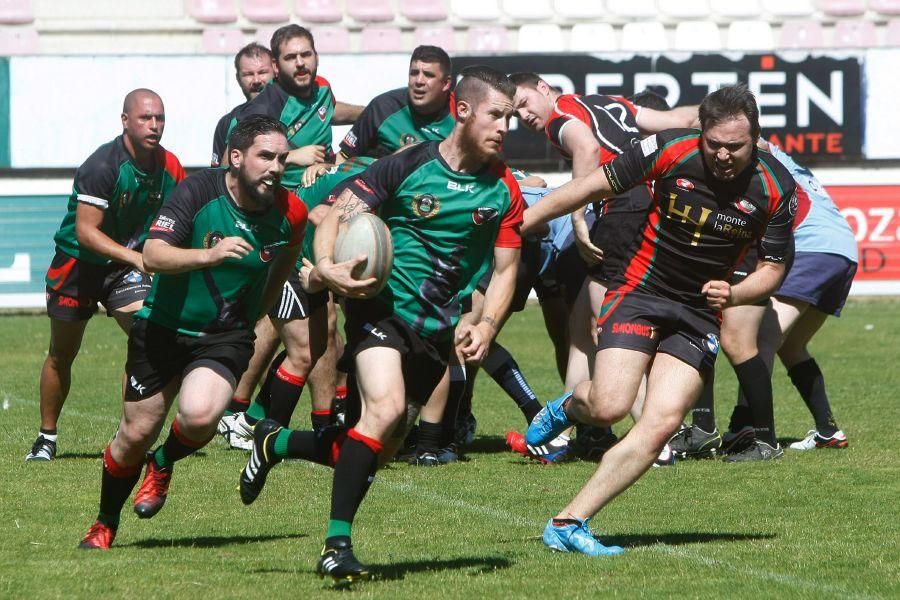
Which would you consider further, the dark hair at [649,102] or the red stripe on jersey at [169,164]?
the dark hair at [649,102]

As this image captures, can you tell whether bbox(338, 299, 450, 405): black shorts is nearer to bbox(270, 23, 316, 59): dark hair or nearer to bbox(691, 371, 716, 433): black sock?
bbox(691, 371, 716, 433): black sock

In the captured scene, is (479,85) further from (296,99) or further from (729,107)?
(296,99)

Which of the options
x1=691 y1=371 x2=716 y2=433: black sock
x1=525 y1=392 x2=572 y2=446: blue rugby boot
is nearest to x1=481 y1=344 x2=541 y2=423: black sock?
x1=691 y1=371 x2=716 y2=433: black sock

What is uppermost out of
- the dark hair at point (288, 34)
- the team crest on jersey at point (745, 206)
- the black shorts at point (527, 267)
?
the dark hair at point (288, 34)

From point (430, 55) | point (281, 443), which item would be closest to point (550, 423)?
point (281, 443)

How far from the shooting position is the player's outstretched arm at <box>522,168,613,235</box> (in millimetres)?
6387

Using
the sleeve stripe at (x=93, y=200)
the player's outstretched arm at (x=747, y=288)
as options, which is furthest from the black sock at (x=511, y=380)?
the player's outstretched arm at (x=747, y=288)

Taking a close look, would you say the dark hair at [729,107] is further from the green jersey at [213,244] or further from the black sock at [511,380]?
the black sock at [511,380]

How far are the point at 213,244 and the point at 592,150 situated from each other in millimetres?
2934

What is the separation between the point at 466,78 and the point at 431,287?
927 mm

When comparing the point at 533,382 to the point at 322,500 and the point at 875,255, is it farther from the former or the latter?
the point at 875,255

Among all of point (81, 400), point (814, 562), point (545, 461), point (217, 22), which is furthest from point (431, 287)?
point (217, 22)

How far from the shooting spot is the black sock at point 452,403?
9180 millimetres

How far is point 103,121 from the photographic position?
20.1m
